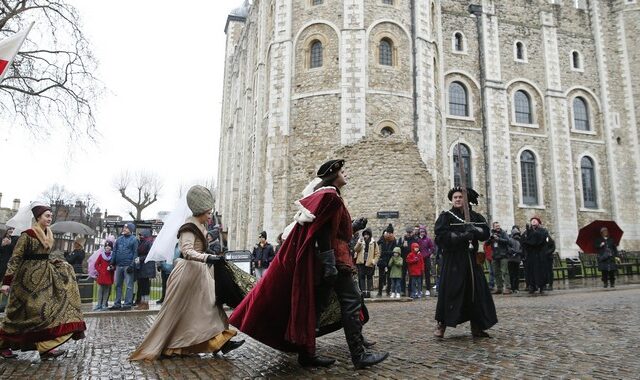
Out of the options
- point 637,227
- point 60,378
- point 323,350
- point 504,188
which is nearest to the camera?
point 60,378

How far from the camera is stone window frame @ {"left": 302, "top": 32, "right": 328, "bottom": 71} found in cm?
2027

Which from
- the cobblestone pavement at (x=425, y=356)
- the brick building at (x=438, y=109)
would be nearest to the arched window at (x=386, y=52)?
the brick building at (x=438, y=109)

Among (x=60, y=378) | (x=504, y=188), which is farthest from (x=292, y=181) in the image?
(x=60, y=378)

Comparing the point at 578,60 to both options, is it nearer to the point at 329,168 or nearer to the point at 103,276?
the point at 103,276

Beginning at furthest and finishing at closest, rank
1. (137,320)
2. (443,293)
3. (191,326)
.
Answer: (137,320)
(443,293)
(191,326)

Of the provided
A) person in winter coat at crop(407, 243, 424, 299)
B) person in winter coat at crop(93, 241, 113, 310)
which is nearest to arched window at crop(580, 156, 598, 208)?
person in winter coat at crop(407, 243, 424, 299)

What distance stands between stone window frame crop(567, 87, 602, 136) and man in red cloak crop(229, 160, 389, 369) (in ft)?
96.5

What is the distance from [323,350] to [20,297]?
3.36 m

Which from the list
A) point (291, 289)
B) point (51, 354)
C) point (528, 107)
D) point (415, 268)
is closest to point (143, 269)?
point (51, 354)

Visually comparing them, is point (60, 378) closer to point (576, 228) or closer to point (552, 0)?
point (576, 228)

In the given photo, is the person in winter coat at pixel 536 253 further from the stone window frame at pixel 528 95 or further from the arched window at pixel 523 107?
the arched window at pixel 523 107

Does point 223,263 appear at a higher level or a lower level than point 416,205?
lower

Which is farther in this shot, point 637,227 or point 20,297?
point 637,227

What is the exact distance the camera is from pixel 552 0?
30172 millimetres
